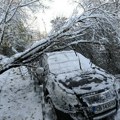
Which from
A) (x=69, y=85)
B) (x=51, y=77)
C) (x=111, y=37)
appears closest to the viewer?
(x=69, y=85)

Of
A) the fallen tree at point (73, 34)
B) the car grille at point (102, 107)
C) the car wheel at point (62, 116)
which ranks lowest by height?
the car wheel at point (62, 116)

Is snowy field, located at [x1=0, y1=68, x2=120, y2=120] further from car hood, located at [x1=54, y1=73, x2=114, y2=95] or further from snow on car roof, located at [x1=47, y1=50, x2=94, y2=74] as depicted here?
snow on car roof, located at [x1=47, y1=50, x2=94, y2=74]

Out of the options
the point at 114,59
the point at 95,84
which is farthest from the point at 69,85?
the point at 114,59

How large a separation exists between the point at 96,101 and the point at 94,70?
1642 mm

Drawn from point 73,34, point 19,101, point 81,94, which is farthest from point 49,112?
point 73,34

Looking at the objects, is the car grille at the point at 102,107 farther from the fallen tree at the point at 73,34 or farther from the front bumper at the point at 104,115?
the fallen tree at the point at 73,34

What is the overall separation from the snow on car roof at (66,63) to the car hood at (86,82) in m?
0.61

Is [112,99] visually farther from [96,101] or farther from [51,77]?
[51,77]

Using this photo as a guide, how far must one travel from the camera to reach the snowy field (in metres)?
7.23

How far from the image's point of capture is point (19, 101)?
8.60 meters

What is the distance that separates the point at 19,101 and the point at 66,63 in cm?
219

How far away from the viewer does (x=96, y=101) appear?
5770 millimetres

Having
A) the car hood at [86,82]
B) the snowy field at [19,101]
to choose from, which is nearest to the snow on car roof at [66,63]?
the car hood at [86,82]

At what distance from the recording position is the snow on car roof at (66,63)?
24.3ft
